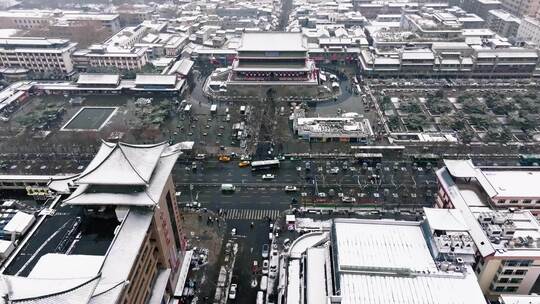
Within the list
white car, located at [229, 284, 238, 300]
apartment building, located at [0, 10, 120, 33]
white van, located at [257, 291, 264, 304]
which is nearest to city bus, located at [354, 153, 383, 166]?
white van, located at [257, 291, 264, 304]

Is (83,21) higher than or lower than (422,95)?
higher

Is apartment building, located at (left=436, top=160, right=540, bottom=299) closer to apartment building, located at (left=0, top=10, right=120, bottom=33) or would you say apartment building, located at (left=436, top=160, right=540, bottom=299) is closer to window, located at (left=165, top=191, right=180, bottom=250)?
window, located at (left=165, top=191, right=180, bottom=250)

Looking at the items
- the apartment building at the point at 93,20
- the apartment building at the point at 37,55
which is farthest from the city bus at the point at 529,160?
the apartment building at the point at 93,20

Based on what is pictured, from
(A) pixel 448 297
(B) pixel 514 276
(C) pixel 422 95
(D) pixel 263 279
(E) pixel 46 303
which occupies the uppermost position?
(C) pixel 422 95

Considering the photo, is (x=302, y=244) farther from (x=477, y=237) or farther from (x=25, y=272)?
(x=25, y=272)

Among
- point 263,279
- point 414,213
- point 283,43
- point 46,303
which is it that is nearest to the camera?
point 46,303

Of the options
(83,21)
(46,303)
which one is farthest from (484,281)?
(83,21)

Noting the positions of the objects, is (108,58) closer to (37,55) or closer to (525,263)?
(37,55)
